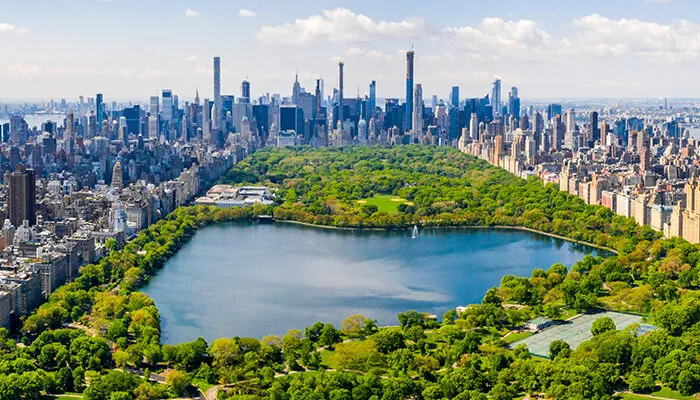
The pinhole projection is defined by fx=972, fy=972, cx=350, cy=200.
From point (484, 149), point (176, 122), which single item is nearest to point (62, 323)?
point (484, 149)

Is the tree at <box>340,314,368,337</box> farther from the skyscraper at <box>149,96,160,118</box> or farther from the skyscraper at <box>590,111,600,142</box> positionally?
the skyscraper at <box>149,96,160,118</box>

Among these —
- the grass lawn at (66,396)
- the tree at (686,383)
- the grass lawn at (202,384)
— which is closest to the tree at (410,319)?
the grass lawn at (202,384)

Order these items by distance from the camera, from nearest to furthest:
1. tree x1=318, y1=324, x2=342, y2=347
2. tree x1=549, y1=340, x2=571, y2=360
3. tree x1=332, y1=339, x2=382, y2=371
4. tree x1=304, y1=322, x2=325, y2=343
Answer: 1. tree x1=332, y1=339, x2=382, y2=371
2. tree x1=549, y1=340, x2=571, y2=360
3. tree x1=318, y1=324, x2=342, y2=347
4. tree x1=304, y1=322, x2=325, y2=343

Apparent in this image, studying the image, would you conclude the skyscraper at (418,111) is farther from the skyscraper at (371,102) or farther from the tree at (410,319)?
the tree at (410,319)

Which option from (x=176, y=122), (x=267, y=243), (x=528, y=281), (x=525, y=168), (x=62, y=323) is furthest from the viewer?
(x=176, y=122)

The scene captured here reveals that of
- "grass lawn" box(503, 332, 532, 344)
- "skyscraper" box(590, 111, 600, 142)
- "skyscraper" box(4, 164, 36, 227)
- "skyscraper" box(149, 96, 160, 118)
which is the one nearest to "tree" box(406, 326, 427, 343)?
"grass lawn" box(503, 332, 532, 344)

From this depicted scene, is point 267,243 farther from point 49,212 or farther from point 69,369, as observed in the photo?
point 69,369

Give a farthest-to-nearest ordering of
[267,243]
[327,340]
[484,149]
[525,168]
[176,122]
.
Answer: [176,122]
[484,149]
[525,168]
[267,243]
[327,340]
